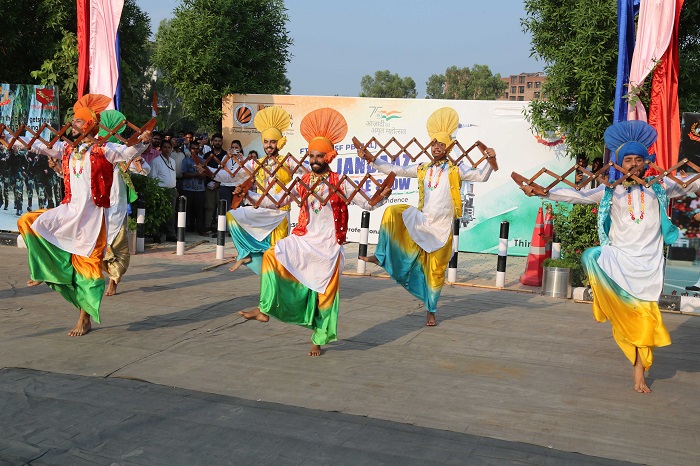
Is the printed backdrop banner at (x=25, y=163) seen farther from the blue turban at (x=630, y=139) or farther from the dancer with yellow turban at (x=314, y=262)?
the blue turban at (x=630, y=139)

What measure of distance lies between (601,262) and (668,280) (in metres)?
4.22

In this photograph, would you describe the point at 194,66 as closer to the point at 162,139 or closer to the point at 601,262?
the point at 162,139

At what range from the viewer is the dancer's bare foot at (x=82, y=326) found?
795 cm

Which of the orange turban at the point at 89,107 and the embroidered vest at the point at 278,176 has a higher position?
the orange turban at the point at 89,107

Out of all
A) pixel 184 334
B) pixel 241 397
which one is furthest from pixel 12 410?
pixel 184 334

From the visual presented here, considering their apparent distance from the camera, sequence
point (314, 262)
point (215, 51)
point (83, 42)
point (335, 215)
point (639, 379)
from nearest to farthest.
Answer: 1. point (639, 379)
2. point (314, 262)
3. point (335, 215)
4. point (83, 42)
5. point (215, 51)

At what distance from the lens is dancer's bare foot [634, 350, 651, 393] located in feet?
22.5

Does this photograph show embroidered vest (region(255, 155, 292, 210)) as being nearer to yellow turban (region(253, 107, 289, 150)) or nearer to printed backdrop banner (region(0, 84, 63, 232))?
yellow turban (region(253, 107, 289, 150))

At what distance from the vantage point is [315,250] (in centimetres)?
772

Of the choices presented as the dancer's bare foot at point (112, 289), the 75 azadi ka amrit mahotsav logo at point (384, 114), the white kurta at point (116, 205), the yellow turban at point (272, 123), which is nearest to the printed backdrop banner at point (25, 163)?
the white kurta at point (116, 205)

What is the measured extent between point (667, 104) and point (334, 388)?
23.1 feet

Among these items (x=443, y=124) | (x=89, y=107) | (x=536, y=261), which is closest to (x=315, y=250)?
(x=443, y=124)

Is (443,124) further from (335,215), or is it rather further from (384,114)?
(384,114)

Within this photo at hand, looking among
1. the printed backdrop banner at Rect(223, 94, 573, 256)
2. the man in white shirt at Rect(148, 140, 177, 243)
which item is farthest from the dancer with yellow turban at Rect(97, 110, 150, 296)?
the printed backdrop banner at Rect(223, 94, 573, 256)
